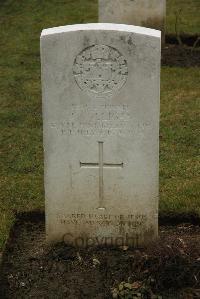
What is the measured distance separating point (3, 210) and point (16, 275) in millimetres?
1108

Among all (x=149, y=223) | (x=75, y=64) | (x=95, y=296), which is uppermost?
(x=75, y=64)

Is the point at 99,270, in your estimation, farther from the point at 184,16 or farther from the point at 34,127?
the point at 184,16

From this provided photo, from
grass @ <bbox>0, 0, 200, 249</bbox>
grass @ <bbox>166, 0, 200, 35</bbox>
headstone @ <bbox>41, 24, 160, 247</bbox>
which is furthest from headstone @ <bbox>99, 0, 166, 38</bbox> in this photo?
headstone @ <bbox>41, 24, 160, 247</bbox>

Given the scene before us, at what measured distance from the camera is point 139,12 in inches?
416

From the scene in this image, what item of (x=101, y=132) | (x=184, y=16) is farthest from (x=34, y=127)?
(x=184, y=16)

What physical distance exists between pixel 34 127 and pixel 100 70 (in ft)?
10.7

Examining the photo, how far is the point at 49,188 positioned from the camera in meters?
5.02

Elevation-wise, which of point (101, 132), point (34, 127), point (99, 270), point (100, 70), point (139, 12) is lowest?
point (99, 270)

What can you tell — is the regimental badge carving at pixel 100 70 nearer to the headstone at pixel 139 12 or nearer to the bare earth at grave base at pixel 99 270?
the bare earth at grave base at pixel 99 270

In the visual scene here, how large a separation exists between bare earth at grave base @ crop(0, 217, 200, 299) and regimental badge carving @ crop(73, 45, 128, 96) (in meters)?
1.20

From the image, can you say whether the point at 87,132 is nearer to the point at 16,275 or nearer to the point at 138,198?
the point at 138,198

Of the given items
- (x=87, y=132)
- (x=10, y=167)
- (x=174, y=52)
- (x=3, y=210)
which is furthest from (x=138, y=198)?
(x=174, y=52)

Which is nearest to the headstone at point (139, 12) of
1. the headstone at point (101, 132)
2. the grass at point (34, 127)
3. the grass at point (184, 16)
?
the grass at point (184, 16)

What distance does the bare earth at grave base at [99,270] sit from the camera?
4.59 metres
